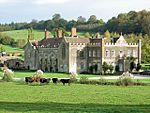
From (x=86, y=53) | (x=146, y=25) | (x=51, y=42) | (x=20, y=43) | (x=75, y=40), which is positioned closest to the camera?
(x=86, y=53)

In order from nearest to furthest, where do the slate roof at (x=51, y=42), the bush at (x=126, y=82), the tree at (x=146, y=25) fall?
the bush at (x=126, y=82), the slate roof at (x=51, y=42), the tree at (x=146, y=25)

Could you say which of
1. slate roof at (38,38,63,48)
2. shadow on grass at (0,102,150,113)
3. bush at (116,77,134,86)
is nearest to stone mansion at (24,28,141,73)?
slate roof at (38,38,63,48)

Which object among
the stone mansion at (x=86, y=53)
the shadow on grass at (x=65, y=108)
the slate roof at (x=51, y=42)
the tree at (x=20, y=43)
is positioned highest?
the tree at (x=20, y=43)


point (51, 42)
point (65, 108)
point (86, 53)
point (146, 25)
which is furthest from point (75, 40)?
point (65, 108)

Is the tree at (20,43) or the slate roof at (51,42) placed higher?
the tree at (20,43)

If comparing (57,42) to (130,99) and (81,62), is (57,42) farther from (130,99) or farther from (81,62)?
(130,99)

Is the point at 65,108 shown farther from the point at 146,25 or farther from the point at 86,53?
the point at 146,25

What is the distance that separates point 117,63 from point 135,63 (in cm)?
288

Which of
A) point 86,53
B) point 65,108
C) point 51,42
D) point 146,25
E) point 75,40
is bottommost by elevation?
point 65,108

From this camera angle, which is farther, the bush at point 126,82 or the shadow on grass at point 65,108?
the bush at point 126,82

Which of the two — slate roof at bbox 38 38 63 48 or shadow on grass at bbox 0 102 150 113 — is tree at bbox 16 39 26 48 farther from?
shadow on grass at bbox 0 102 150 113

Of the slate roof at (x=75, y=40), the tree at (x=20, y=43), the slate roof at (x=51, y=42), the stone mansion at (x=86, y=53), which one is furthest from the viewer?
the tree at (x=20, y=43)

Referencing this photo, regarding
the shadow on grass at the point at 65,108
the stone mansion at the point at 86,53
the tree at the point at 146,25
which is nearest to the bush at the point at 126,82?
the shadow on grass at the point at 65,108

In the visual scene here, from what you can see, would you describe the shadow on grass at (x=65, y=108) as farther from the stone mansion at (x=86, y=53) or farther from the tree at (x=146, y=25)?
the tree at (x=146, y=25)
